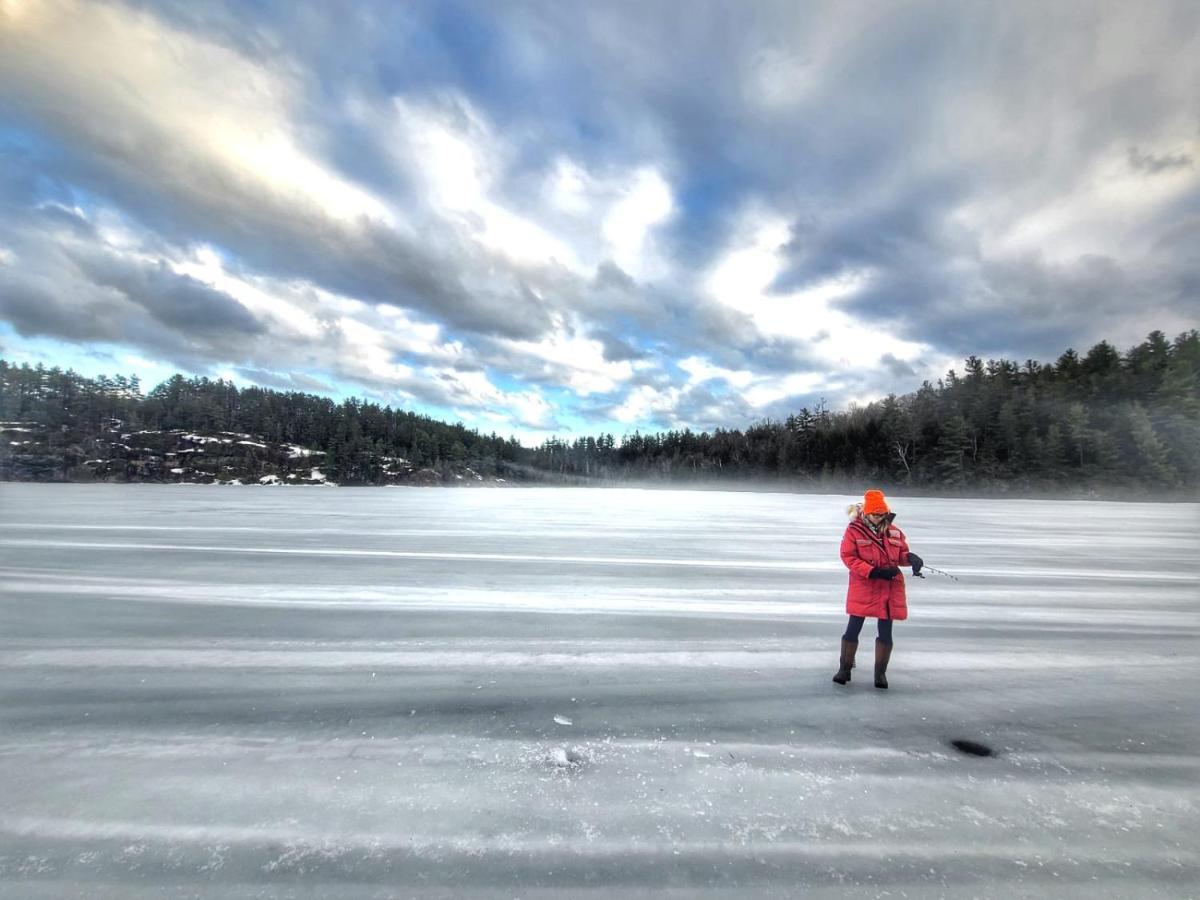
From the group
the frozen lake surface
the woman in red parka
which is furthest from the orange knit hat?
the frozen lake surface

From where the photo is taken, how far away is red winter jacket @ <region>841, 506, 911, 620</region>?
4.50 m

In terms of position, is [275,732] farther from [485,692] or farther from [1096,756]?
[1096,756]

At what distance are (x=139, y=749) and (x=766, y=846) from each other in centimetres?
404

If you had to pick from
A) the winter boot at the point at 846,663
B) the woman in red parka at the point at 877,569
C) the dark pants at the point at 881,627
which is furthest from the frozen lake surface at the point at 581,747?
the woman in red parka at the point at 877,569

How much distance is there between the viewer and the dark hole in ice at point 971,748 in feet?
12.0

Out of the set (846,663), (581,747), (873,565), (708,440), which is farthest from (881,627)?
(708,440)

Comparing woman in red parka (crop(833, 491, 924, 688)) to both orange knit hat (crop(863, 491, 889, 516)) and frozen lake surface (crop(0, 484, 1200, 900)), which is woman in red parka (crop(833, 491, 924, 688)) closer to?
orange knit hat (crop(863, 491, 889, 516))

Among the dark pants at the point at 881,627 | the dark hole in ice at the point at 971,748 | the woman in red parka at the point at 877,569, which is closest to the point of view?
the dark hole in ice at the point at 971,748

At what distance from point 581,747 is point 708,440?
13893 cm

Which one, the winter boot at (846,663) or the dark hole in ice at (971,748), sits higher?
the winter boot at (846,663)

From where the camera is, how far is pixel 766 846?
8.77 ft

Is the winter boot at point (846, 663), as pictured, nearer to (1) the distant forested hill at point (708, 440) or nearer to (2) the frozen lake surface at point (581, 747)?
(2) the frozen lake surface at point (581, 747)

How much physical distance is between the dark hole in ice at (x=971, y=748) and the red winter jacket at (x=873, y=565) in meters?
0.94

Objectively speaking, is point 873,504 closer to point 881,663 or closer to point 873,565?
point 873,565
